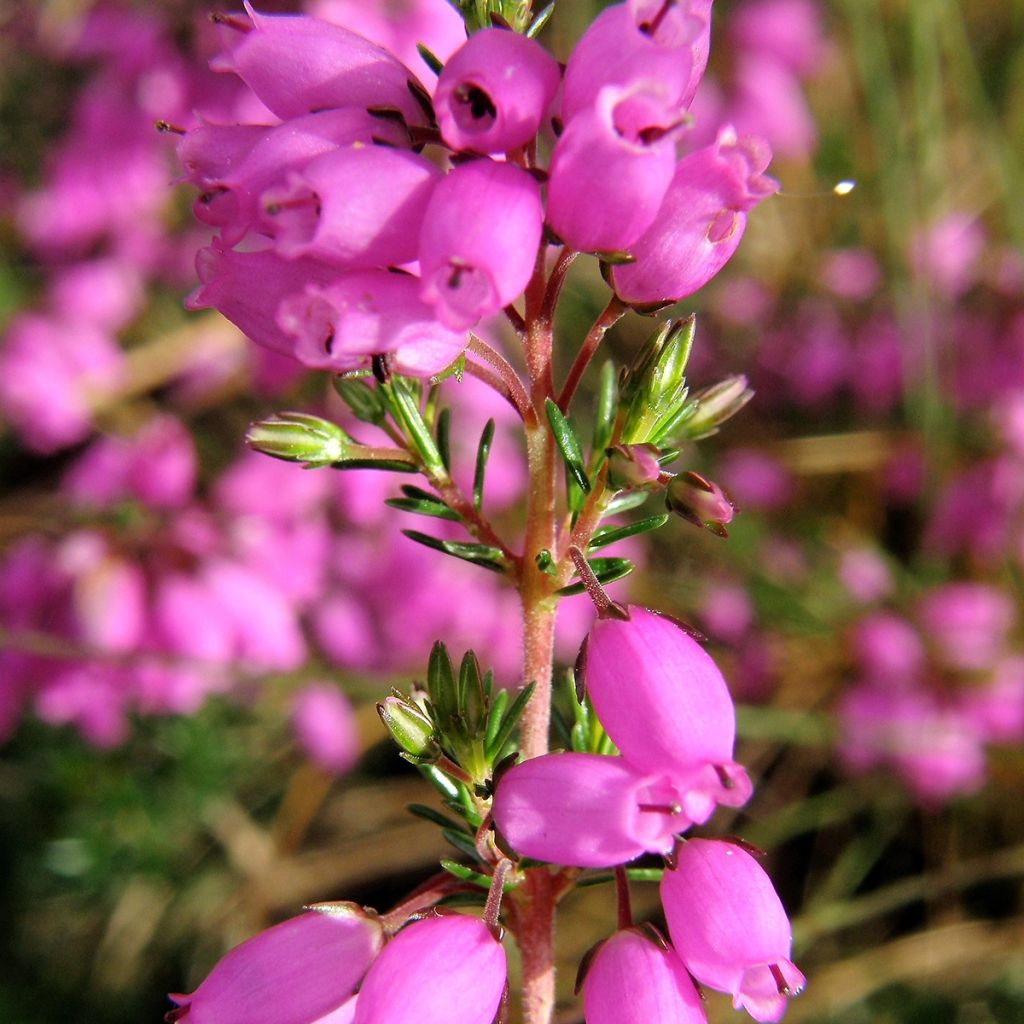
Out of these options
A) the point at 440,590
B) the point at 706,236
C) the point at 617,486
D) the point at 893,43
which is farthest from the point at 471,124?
the point at 893,43

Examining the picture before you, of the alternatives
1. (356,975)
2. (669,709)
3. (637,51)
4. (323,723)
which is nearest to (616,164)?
(637,51)

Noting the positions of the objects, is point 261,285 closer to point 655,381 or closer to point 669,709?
point 655,381

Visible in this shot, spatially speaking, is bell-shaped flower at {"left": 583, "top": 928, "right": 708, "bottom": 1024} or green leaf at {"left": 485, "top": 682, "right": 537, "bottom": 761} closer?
bell-shaped flower at {"left": 583, "top": 928, "right": 708, "bottom": 1024}

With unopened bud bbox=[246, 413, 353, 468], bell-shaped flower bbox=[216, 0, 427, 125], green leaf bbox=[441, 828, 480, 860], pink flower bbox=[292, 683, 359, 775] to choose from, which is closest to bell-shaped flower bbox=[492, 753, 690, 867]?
green leaf bbox=[441, 828, 480, 860]

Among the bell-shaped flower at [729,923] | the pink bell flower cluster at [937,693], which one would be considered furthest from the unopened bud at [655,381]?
the pink bell flower cluster at [937,693]

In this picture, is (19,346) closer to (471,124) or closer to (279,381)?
(279,381)

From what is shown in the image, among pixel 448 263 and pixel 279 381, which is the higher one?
pixel 448 263

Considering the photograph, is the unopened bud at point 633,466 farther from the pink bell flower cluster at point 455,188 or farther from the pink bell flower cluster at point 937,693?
the pink bell flower cluster at point 937,693

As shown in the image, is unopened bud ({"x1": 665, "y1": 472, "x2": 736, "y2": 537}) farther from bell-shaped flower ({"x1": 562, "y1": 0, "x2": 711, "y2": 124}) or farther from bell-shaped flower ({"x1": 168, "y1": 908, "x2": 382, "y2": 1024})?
bell-shaped flower ({"x1": 168, "y1": 908, "x2": 382, "y2": 1024})
